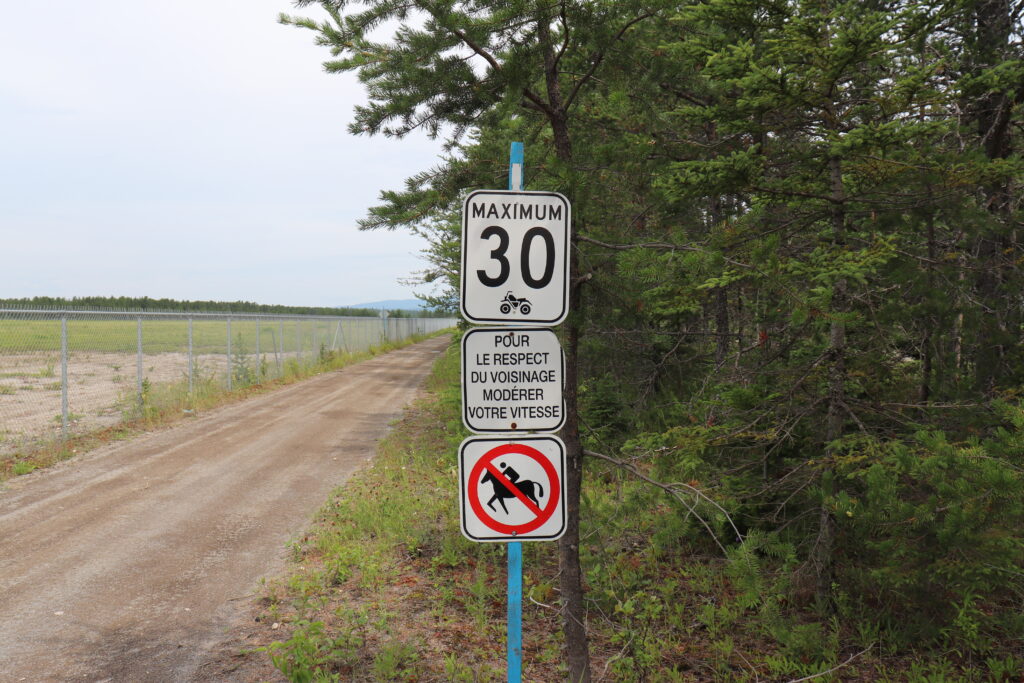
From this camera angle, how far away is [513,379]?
323cm

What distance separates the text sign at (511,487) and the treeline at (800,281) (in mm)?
899

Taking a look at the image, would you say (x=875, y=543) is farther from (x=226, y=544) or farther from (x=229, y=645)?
(x=226, y=544)

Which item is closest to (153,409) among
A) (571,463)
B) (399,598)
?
(399,598)

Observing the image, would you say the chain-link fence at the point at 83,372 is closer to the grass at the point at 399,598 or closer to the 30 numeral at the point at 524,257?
the grass at the point at 399,598

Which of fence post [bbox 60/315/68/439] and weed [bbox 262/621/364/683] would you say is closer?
weed [bbox 262/621/364/683]

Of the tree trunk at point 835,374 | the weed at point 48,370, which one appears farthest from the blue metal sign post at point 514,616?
the weed at point 48,370

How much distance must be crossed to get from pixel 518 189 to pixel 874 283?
4455 mm

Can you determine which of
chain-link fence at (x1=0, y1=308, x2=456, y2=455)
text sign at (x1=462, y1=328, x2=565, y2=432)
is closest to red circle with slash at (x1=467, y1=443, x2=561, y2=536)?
text sign at (x1=462, y1=328, x2=565, y2=432)

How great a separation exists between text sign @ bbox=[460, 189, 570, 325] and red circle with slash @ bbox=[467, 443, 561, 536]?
61cm

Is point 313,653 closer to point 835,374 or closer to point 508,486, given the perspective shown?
point 508,486

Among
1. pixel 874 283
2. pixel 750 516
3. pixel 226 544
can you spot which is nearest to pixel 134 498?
pixel 226 544

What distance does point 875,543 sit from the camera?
4504mm

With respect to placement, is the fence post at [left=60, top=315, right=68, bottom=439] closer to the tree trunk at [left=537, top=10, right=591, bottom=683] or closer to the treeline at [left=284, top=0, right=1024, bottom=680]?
the treeline at [left=284, top=0, right=1024, bottom=680]

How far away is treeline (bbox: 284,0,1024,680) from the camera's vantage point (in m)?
4.12
